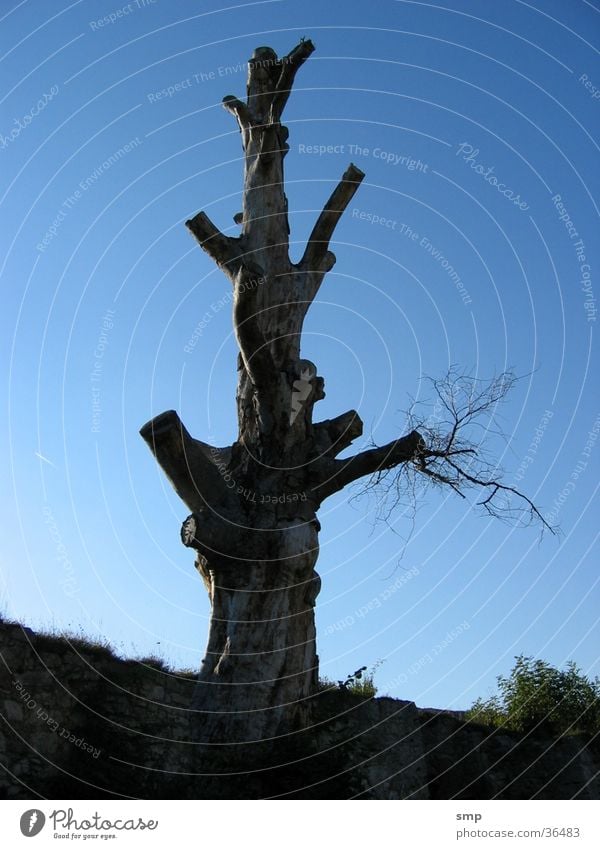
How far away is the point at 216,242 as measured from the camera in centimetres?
738

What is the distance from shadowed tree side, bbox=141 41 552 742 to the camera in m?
5.96

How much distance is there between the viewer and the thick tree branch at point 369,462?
6.74 meters

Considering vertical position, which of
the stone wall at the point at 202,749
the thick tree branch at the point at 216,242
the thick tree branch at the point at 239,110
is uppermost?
the thick tree branch at the point at 239,110

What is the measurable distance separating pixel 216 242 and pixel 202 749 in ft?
13.9

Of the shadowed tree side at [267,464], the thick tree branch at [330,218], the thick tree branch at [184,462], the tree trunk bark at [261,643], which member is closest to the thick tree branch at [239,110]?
the shadowed tree side at [267,464]

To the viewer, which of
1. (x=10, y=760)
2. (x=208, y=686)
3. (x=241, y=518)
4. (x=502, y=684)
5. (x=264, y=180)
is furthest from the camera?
(x=502, y=684)

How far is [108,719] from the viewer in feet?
25.9

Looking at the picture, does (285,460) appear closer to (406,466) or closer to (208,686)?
(406,466)

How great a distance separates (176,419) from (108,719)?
3.49 metres

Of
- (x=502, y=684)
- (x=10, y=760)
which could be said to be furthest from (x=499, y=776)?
(x=10, y=760)

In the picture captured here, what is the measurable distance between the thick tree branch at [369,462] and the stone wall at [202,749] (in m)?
1.94

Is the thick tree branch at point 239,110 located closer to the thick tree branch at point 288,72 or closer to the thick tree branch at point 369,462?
the thick tree branch at point 288,72

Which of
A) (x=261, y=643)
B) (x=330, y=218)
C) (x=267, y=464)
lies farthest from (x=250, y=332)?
(x=261, y=643)

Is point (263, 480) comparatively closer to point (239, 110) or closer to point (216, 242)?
point (216, 242)
